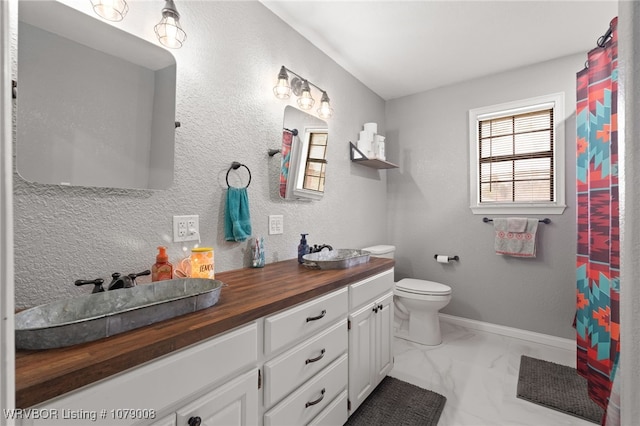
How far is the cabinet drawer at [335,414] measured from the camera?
134 cm

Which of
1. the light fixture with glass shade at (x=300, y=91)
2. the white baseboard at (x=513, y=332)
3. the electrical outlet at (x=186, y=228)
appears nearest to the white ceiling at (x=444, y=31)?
the light fixture with glass shade at (x=300, y=91)

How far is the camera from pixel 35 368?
0.61 m

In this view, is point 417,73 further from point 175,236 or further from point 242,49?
point 175,236

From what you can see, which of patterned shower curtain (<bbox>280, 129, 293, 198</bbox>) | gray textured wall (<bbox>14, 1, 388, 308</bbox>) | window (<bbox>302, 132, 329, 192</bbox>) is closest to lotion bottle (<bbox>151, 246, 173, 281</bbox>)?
gray textured wall (<bbox>14, 1, 388, 308</bbox>)

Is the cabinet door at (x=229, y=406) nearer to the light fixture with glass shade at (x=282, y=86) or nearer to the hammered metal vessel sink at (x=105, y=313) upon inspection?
the hammered metal vessel sink at (x=105, y=313)

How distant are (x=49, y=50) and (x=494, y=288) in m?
3.40

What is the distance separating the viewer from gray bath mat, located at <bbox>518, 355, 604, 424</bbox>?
5.66ft

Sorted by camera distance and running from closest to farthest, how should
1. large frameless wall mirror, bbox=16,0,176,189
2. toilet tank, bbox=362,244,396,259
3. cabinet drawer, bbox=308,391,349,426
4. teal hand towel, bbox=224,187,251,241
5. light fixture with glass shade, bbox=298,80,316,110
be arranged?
large frameless wall mirror, bbox=16,0,176,189 → cabinet drawer, bbox=308,391,349,426 → teal hand towel, bbox=224,187,251,241 → light fixture with glass shade, bbox=298,80,316,110 → toilet tank, bbox=362,244,396,259

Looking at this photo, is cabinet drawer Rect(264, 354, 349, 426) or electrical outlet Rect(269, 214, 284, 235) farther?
electrical outlet Rect(269, 214, 284, 235)

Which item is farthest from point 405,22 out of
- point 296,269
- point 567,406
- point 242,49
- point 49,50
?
point 567,406

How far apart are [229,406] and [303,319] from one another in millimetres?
400

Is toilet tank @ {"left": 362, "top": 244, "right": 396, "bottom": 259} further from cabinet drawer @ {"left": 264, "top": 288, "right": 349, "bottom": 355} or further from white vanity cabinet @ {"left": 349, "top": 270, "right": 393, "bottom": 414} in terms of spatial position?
cabinet drawer @ {"left": 264, "top": 288, "right": 349, "bottom": 355}

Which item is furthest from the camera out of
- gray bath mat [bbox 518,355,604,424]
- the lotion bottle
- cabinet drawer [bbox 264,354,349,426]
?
gray bath mat [bbox 518,355,604,424]

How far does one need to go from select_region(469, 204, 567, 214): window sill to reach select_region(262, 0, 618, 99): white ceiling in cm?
127
